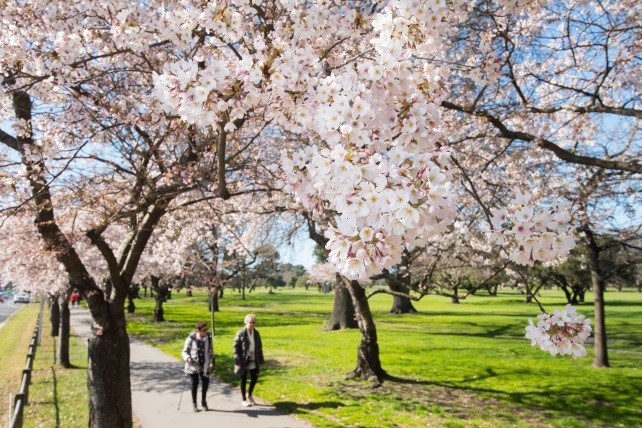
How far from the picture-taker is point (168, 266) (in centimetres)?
2600

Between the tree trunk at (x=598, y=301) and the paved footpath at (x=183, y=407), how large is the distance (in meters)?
8.70

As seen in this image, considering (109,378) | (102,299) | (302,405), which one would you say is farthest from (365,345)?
(102,299)

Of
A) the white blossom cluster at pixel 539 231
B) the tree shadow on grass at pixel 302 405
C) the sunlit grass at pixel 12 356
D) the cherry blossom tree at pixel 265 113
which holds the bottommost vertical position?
the sunlit grass at pixel 12 356

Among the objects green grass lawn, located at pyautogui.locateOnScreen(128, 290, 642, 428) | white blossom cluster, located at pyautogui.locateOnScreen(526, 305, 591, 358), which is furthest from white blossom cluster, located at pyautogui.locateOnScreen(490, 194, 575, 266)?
green grass lawn, located at pyautogui.locateOnScreen(128, 290, 642, 428)

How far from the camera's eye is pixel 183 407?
894 cm

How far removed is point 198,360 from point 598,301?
1030 centimetres

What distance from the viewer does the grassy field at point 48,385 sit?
29.4ft

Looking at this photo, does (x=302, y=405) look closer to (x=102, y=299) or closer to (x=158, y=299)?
(x=102, y=299)

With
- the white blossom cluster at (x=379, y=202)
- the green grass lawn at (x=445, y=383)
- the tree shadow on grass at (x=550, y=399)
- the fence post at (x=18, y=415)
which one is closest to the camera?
the white blossom cluster at (x=379, y=202)

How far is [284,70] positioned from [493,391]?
9355 millimetres

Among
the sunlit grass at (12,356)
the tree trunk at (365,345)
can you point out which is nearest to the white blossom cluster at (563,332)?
the tree trunk at (365,345)

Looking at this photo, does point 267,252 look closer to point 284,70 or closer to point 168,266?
point 168,266

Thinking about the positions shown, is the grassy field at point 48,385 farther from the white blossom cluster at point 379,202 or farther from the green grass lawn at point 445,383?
the white blossom cluster at point 379,202

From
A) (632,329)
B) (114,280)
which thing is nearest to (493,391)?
(114,280)
